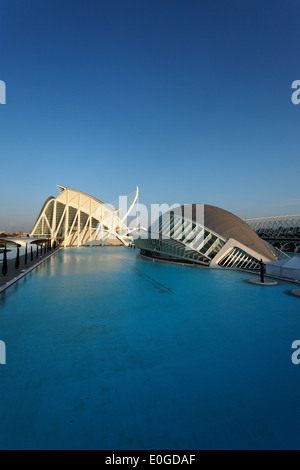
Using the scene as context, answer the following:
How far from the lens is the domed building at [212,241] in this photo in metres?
19.3

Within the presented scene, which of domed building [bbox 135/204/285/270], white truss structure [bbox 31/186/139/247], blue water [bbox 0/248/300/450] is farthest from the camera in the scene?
white truss structure [bbox 31/186/139/247]

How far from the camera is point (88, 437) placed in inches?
125

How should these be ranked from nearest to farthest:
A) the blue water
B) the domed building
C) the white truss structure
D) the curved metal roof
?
1. the blue water
2. the domed building
3. the curved metal roof
4. the white truss structure

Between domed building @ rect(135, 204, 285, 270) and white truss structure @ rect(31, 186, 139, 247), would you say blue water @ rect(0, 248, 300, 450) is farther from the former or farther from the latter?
white truss structure @ rect(31, 186, 139, 247)

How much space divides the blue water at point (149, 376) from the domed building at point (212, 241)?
9916 mm

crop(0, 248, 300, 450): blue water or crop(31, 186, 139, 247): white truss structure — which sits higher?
crop(31, 186, 139, 247): white truss structure

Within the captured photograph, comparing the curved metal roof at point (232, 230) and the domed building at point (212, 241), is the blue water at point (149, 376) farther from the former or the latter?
the curved metal roof at point (232, 230)

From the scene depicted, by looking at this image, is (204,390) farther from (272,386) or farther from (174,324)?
(174,324)

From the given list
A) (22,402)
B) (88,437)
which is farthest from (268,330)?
(22,402)

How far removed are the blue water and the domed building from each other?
390 inches

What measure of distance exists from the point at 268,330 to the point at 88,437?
5897mm

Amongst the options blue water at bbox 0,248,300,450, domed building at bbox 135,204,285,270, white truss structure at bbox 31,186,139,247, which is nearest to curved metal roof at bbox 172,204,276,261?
domed building at bbox 135,204,285,270

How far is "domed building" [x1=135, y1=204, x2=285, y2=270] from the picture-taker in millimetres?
19328

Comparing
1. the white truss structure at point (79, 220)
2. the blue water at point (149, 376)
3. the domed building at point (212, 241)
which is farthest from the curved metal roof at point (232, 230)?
the white truss structure at point (79, 220)
